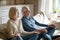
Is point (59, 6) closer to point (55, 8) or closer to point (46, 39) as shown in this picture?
point (55, 8)

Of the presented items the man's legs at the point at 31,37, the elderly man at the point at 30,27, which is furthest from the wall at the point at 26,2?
the man's legs at the point at 31,37

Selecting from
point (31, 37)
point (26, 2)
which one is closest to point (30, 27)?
point (31, 37)

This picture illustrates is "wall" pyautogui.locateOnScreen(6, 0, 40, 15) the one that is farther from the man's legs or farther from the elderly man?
the man's legs

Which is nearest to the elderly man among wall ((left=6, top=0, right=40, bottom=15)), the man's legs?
the man's legs

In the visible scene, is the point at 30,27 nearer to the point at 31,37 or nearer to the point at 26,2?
the point at 31,37

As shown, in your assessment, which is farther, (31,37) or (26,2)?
(26,2)

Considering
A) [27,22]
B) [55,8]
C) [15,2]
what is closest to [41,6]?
[55,8]

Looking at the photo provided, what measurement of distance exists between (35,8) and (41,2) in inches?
15.3

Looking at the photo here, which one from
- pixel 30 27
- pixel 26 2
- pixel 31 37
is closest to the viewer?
pixel 31 37

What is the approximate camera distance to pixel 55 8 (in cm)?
544

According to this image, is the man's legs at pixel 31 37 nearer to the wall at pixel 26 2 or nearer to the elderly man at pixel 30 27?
the elderly man at pixel 30 27

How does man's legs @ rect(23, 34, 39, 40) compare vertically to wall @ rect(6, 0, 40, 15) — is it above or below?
below

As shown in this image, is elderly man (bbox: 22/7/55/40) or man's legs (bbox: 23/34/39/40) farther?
elderly man (bbox: 22/7/55/40)

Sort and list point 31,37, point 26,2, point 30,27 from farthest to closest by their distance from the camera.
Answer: point 26,2, point 30,27, point 31,37
